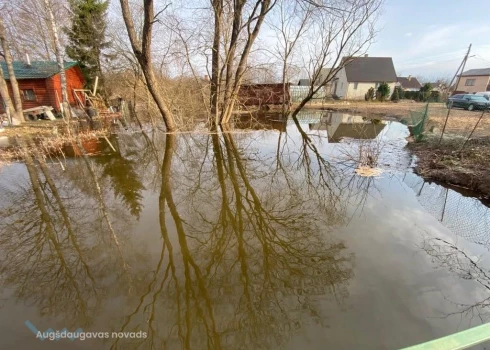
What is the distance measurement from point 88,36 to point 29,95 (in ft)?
22.5

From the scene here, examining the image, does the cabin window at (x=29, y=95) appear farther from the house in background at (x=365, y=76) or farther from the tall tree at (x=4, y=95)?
the house in background at (x=365, y=76)

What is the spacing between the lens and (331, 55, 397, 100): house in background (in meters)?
36.1

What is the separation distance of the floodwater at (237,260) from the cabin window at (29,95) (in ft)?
49.7

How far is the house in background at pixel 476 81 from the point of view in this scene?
124ft

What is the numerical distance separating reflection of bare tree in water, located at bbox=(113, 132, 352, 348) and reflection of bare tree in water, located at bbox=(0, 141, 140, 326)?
0.70 m

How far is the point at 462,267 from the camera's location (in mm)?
3049

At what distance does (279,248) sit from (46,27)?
2009 cm

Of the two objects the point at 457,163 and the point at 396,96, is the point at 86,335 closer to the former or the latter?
the point at 457,163

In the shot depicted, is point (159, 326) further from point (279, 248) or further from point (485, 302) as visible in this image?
point (485, 302)

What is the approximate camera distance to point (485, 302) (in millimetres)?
2551

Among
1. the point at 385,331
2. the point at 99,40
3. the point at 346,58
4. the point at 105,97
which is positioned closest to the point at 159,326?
the point at 385,331

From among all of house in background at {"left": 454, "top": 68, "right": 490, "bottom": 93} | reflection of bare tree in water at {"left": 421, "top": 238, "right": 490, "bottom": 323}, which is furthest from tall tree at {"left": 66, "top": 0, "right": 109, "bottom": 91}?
house in background at {"left": 454, "top": 68, "right": 490, "bottom": 93}

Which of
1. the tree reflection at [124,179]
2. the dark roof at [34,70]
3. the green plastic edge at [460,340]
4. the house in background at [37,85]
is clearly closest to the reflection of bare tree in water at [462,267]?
the green plastic edge at [460,340]

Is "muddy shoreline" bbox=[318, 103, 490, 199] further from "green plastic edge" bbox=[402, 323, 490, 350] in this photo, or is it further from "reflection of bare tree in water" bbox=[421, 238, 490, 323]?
"green plastic edge" bbox=[402, 323, 490, 350]
